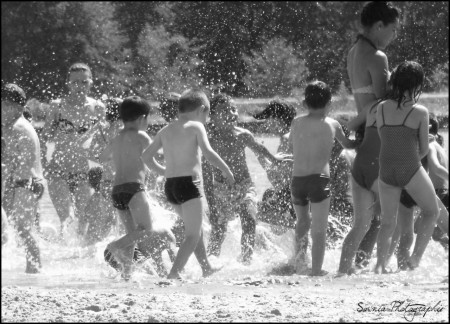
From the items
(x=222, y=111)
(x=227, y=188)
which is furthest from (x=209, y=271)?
(x=222, y=111)

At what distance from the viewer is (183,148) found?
679 centimetres

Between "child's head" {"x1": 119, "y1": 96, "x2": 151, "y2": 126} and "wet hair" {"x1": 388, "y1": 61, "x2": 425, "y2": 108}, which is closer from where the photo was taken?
"wet hair" {"x1": 388, "y1": 61, "x2": 425, "y2": 108}

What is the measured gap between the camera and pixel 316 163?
6.83 metres

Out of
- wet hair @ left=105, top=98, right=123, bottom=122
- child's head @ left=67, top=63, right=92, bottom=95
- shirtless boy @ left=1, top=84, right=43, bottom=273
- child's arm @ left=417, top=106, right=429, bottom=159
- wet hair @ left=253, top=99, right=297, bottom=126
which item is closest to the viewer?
child's arm @ left=417, top=106, right=429, bottom=159

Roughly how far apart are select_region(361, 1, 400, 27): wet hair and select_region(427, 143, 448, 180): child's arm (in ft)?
2.90

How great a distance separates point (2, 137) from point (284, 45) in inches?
550

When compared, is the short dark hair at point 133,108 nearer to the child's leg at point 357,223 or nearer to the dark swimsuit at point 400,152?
the child's leg at point 357,223

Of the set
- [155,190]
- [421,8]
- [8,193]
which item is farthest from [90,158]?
[421,8]

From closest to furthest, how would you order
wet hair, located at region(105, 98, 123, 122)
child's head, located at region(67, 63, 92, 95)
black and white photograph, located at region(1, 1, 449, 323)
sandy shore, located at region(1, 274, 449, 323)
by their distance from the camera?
sandy shore, located at region(1, 274, 449, 323)
black and white photograph, located at region(1, 1, 449, 323)
wet hair, located at region(105, 98, 123, 122)
child's head, located at region(67, 63, 92, 95)

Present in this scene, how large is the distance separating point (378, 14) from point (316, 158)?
1.01m

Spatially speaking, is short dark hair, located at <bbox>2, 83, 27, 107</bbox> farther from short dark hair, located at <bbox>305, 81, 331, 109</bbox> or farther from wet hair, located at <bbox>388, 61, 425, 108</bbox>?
wet hair, located at <bbox>388, 61, 425, 108</bbox>

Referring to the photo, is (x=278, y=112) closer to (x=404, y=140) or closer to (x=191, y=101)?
(x=191, y=101)

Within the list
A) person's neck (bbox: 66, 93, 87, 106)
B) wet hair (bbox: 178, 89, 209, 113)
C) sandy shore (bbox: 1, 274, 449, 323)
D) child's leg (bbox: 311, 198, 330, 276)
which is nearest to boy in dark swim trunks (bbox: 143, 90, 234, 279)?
wet hair (bbox: 178, 89, 209, 113)

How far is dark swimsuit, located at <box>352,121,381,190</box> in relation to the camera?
21.5ft
